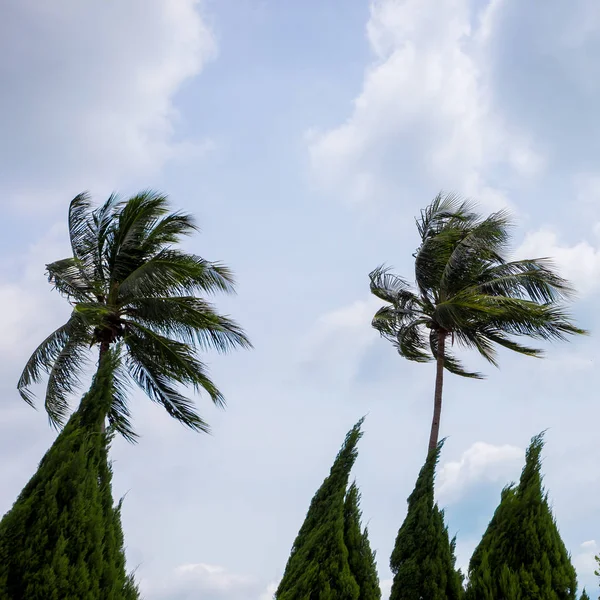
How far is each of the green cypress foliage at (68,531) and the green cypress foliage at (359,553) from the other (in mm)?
4784

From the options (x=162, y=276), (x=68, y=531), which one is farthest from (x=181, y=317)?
(x=68, y=531)

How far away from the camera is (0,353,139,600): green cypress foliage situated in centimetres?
948

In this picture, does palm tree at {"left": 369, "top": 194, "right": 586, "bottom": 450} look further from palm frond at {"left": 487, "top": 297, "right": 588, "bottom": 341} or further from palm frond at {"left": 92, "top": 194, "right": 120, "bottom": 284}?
palm frond at {"left": 92, "top": 194, "right": 120, "bottom": 284}

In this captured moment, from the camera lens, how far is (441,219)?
21875 millimetres

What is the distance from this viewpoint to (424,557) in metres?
14.5

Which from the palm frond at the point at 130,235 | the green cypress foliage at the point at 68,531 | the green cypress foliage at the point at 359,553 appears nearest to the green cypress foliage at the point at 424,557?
→ the green cypress foliage at the point at 359,553

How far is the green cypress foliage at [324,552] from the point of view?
13.1m

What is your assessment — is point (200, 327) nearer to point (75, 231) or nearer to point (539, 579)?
point (75, 231)

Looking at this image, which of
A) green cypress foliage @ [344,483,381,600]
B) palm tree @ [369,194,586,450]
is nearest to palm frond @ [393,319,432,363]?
palm tree @ [369,194,586,450]

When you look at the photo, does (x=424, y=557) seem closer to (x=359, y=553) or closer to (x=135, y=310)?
(x=359, y=553)

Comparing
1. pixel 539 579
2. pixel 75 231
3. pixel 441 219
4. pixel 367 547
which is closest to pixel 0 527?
pixel 367 547

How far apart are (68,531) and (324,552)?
17.7 ft

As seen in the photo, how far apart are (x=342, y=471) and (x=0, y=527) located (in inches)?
281

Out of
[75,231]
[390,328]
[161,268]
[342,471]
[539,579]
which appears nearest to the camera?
[539,579]
